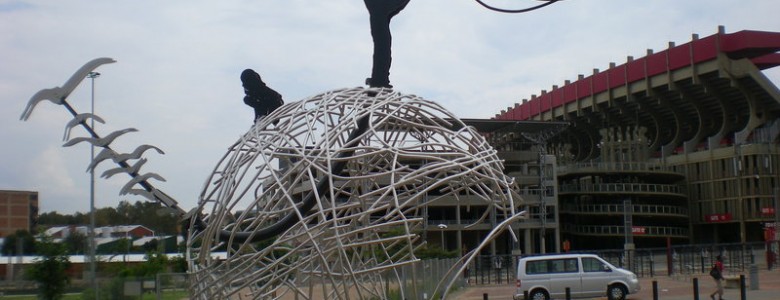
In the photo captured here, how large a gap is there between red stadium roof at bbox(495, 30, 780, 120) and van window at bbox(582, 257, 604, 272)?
37.6 metres

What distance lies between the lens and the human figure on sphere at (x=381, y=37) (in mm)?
11289

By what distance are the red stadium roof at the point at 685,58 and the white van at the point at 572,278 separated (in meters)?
37.7

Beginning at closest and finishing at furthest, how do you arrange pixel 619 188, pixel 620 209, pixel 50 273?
pixel 50 273 → pixel 620 209 → pixel 619 188

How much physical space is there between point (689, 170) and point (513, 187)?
2287 inches

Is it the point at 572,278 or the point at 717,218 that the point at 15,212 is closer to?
the point at 572,278

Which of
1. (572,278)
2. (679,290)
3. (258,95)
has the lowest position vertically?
(679,290)

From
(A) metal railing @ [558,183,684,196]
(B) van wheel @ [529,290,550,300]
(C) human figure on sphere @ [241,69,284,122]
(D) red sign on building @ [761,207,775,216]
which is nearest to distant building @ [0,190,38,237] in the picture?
(A) metal railing @ [558,183,684,196]

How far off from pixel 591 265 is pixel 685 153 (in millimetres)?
45329

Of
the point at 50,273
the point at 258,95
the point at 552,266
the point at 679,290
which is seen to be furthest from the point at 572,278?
Result: the point at 258,95

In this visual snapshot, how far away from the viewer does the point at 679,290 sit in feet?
87.6

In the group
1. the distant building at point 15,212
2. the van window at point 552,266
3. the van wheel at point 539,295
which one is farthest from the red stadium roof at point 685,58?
the distant building at point 15,212

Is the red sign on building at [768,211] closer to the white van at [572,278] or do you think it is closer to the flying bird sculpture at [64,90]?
the white van at [572,278]

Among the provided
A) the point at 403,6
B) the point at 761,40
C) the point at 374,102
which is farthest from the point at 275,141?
the point at 761,40

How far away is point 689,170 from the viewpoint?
65.5m
